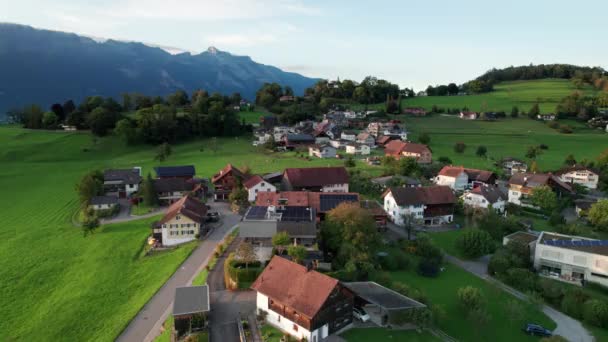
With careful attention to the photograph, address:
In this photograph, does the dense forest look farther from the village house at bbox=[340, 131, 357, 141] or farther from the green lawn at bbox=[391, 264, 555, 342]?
the green lawn at bbox=[391, 264, 555, 342]

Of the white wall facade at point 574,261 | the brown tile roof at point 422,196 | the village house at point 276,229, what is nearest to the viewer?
the village house at point 276,229

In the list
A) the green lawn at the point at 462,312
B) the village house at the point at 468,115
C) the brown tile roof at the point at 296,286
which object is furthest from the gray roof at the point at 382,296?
the village house at the point at 468,115

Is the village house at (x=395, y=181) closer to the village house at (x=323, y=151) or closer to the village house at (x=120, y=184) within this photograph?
the village house at (x=323, y=151)

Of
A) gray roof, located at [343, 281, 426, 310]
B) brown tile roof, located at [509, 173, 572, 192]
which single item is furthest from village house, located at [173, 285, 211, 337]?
brown tile roof, located at [509, 173, 572, 192]

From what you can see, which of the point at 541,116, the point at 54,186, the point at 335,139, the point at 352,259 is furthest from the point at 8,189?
the point at 541,116

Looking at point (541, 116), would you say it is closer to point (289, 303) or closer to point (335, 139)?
point (335, 139)
